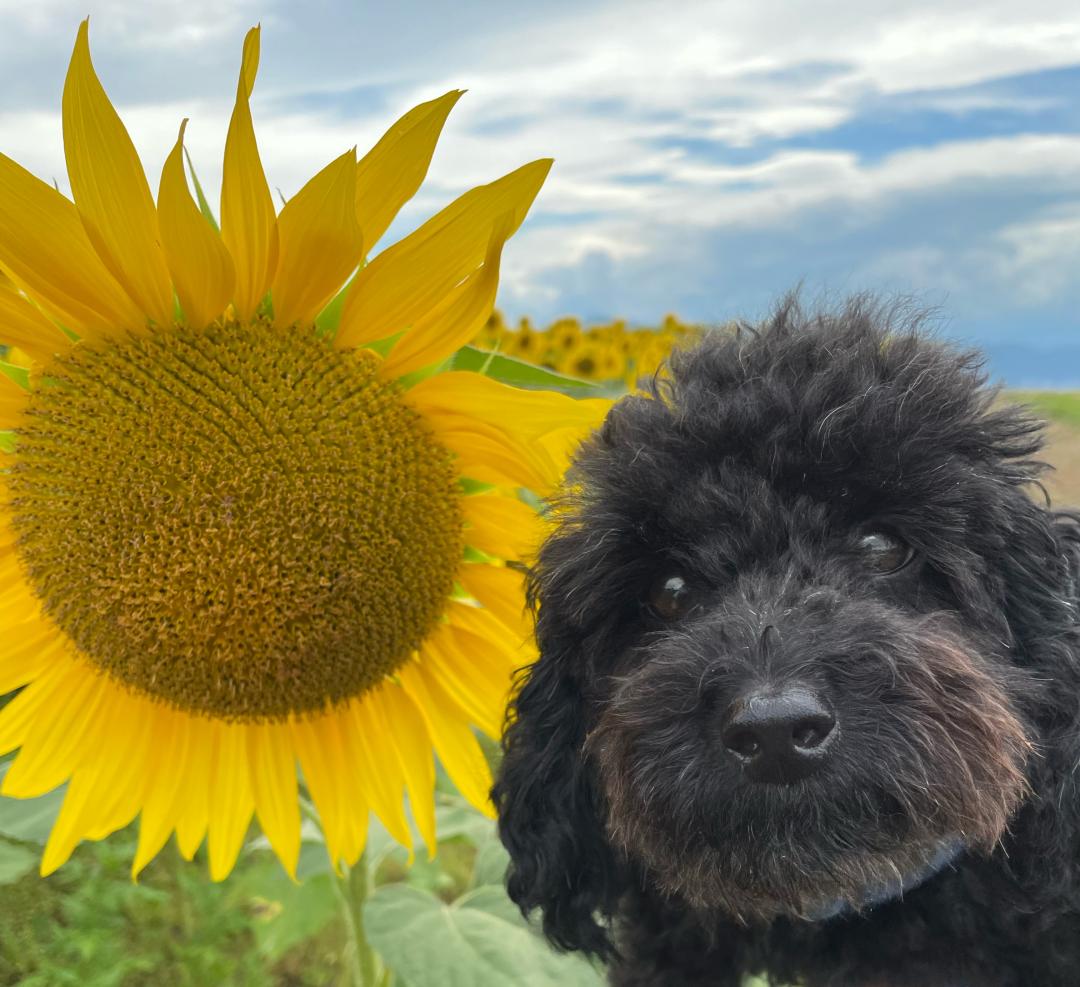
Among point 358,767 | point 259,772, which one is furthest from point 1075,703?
point 259,772

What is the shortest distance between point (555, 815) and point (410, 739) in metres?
0.35

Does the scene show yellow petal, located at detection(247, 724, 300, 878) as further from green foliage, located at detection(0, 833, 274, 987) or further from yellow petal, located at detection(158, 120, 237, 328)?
green foliage, located at detection(0, 833, 274, 987)

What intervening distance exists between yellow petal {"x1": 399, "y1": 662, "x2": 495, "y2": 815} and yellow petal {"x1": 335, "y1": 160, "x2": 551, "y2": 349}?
748 millimetres

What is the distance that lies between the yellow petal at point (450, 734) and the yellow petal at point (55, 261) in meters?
0.91

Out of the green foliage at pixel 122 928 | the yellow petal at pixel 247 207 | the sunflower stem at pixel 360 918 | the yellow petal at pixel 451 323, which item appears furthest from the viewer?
the green foliage at pixel 122 928

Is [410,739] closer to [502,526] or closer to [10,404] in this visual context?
[502,526]

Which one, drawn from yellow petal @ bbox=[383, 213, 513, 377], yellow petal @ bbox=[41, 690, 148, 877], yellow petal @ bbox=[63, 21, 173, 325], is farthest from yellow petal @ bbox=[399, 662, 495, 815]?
yellow petal @ bbox=[63, 21, 173, 325]

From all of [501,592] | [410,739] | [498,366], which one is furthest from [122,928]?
[498,366]

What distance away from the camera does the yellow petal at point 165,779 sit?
8.00ft

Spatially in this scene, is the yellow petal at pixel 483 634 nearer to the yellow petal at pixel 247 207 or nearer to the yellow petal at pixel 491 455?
the yellow petal at pixel 491 455

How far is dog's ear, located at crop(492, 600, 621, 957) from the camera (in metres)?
2.40

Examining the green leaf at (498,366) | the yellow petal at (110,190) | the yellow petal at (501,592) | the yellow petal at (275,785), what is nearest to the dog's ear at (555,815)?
the yellow petal at (501,592)

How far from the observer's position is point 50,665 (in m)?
2.41

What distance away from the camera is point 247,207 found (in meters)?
1.97
